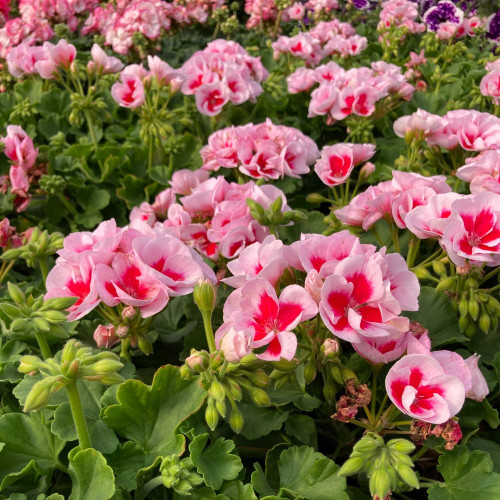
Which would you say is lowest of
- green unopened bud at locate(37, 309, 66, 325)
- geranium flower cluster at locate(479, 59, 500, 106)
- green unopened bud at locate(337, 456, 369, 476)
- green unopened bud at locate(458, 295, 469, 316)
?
green unopened bud at locate(458, 295, 469, 316)

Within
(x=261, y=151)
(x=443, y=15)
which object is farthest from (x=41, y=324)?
(x=443, y=15)

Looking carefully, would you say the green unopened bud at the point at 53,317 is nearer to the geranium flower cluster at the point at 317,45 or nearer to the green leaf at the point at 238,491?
the green leaf at the point at 238,491

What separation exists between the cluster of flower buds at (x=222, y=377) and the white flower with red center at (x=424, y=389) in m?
0.23

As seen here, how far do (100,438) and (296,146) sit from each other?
1162 mm

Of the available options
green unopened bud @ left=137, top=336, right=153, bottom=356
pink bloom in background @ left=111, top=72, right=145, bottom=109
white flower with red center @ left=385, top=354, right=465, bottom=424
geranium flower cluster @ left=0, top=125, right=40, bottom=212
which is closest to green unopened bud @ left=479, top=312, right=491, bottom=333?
white flower with red center @ left=385, top=354, right=465, bottom=424

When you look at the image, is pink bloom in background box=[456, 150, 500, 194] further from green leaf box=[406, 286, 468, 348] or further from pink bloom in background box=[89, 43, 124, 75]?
pink bloom in background box=[89, 43, 124, 75]

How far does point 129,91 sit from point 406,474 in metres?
1.82

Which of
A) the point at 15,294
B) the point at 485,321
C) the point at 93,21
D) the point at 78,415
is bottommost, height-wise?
the point at 93,21

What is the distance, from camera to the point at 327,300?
3.24 ft

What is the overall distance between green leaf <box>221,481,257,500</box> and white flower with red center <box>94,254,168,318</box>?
362 millimetres

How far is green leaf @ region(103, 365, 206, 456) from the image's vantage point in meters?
1.13

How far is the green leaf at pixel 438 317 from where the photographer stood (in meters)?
1.36

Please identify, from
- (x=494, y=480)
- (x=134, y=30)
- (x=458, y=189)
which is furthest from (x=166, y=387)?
(x=134, y=30)

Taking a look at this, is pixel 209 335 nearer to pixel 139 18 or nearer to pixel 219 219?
pixel 219 219
